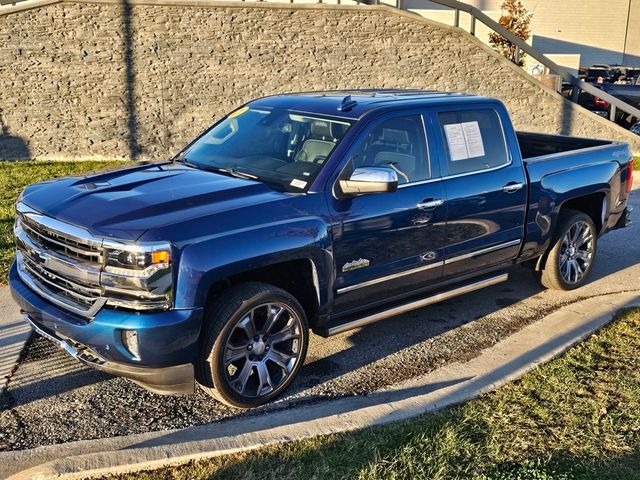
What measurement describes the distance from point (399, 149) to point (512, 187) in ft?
4.02

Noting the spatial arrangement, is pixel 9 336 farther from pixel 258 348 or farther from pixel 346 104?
pixel 346 104

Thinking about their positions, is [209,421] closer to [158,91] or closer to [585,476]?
[585,476]

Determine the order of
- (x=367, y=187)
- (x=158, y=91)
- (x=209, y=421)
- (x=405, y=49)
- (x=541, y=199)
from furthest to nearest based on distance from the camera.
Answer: (x=405, y=49), (x=158, y=91), (x=541, y=199), (x=367, y=187), (x=209, y=421)

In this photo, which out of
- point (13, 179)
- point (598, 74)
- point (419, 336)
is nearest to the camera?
point (419, 336)

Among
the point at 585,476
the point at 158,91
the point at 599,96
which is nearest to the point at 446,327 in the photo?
the point at 585,476

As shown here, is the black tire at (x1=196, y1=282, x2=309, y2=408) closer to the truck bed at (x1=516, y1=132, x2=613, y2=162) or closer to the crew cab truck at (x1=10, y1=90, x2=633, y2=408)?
the crew cab truck at (x1=10, y1=90, x2=633, y2=408)

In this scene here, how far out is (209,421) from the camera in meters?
4.05

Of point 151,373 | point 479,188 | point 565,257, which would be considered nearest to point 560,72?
point 565,257

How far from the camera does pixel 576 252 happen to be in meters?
6.63

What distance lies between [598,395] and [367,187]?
1991 mm

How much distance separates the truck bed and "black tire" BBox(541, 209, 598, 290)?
926 mm

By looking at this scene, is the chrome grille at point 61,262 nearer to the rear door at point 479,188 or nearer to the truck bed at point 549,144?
the rear door at point 479,188

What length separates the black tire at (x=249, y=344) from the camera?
3.93 m

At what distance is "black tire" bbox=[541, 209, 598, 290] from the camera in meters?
6.34
